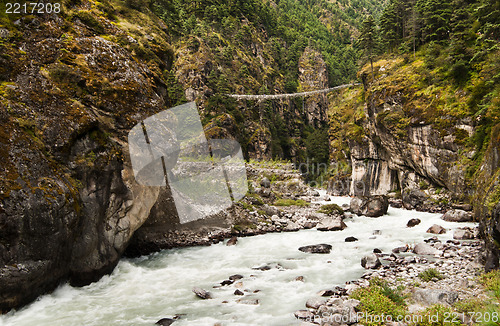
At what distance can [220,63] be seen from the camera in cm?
5541

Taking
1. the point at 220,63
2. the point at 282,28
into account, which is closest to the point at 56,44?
the point at 220,63

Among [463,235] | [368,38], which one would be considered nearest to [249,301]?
[463,235]

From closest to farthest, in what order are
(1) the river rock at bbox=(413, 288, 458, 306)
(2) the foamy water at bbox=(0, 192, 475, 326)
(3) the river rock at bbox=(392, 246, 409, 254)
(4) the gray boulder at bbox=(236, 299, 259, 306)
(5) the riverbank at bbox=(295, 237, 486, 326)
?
1. (5) the riverbank at bbox=(295, 237, 486, 326)
2. (1) the river rock at bbox=(413, 288, 458, 306)
3. (2) the foamy water at bbox=(0, 192, 475, 326)
4. (4) the gray boulder at bbox=(236, 299, 259, 306)
5. (3) the river rock at bbox=(392, 246, 409, 254)

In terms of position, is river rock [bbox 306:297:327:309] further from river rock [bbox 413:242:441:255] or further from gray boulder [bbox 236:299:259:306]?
river rock [bbox 413:242:441:255]

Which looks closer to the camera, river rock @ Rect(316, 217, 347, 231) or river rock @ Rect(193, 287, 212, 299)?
river rock @ Rect(193, 287, 212, 299)

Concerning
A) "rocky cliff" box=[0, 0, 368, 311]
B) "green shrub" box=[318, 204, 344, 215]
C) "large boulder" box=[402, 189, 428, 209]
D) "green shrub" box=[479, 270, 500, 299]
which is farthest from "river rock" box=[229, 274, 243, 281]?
"large boulder" box=[402, 189, 428, 209]

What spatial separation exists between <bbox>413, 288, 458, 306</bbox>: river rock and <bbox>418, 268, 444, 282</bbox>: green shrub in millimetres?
1578

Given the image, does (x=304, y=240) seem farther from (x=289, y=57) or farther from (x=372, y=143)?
(x=289, y=57)

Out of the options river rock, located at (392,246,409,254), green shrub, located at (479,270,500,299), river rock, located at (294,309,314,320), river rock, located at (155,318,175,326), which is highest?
green shrub, located at (479,270,500,299)

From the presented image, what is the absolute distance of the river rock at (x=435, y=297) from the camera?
7490 mm

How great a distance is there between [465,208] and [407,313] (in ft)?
58.4

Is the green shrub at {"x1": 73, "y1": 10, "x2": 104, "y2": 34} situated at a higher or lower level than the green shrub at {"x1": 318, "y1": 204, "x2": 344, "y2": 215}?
higher

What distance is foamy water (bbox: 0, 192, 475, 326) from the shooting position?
26.8 ft

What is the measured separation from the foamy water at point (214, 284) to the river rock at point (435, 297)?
267 cm
